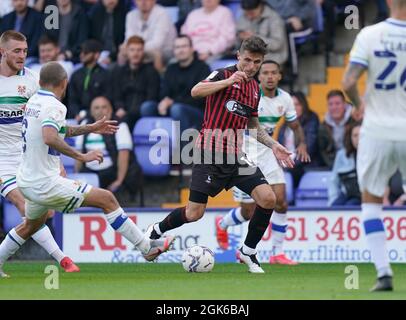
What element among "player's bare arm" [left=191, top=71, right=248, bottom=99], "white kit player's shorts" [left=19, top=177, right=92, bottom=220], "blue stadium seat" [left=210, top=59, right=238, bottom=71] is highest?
"blue stadium seat" [left=210, top=59, right=238, bottom=71]

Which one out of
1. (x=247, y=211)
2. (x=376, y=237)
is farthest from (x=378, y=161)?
(x=247, y=211)

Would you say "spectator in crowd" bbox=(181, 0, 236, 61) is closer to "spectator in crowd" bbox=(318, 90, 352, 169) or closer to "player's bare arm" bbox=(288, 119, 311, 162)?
"spectator in crowd" bbox=(318, 90, 352, 169)

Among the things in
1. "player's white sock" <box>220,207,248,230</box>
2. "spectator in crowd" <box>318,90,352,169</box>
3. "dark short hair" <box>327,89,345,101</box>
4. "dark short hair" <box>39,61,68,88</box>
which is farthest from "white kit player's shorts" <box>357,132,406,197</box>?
"dark short hair" <box>327,89,345,101</box>

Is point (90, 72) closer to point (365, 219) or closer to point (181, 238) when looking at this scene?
point (181, 238)

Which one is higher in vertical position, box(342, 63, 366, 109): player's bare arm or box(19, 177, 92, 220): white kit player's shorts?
box(342, 63, 366, 109): player's bare arm

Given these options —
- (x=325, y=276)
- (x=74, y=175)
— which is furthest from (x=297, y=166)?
(x=325, y=276)

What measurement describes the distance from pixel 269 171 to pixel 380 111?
5.19 m

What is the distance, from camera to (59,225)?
50.8 feet

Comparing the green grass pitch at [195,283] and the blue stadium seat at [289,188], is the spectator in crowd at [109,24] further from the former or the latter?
the green grass pitch at [195,283]

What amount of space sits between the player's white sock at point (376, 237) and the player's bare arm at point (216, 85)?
264cm

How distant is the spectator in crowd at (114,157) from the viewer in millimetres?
16625

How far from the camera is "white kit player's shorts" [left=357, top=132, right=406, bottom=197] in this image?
8992 mm

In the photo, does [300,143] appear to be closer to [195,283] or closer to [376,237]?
[195,283]

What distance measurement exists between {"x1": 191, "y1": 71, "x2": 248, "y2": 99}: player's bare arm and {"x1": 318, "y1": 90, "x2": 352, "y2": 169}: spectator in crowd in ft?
17.7
